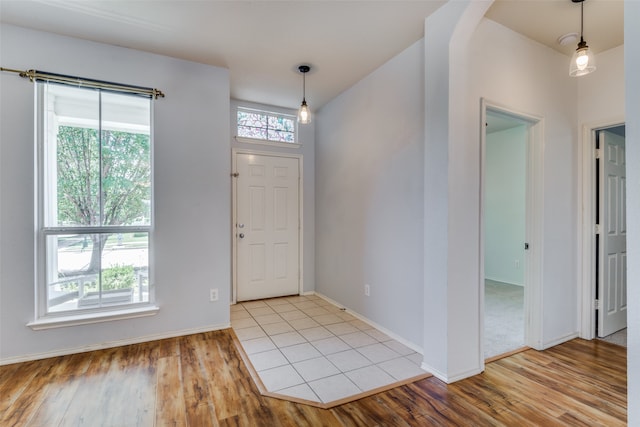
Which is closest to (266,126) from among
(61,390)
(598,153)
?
(61,390)

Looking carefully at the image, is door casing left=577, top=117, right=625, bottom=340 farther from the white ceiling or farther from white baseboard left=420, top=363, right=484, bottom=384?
white baseboard left=420, top=363, right=484, bottom=384

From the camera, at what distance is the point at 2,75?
7.63 feet

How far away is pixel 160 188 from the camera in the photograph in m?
2.81

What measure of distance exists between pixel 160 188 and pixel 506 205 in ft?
17.5

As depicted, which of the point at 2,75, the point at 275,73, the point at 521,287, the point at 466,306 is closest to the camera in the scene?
the point at 466,306

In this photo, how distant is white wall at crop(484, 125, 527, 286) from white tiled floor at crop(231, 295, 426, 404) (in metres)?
3.30

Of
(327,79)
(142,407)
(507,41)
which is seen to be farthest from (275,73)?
(142,407)

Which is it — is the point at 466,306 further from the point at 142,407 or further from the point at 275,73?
the point at 275,73

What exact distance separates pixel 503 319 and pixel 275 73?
3.72 meters

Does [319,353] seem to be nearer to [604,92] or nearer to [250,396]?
[250,396]

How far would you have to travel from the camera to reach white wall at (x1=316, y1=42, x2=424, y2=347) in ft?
8.51

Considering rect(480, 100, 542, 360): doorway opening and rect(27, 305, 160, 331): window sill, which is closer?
rect(27, 305, 160, 331): window sill

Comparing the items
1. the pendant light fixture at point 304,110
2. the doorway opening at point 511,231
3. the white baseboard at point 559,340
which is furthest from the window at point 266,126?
the white baseboard at point 559,340

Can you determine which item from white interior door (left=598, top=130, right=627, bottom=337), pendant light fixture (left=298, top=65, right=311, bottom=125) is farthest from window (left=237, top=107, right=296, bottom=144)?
white interior door (left=598, top=130, right=627, bottom=337)
